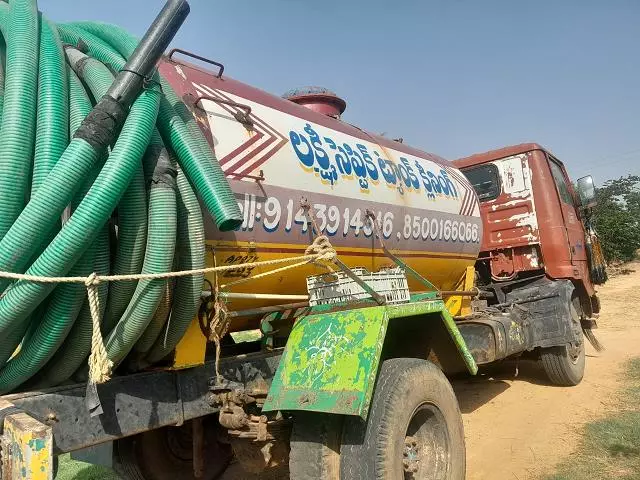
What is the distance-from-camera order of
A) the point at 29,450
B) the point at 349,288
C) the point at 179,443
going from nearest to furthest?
the point at 29,450 < the point at 349,288 < the point at 179,443

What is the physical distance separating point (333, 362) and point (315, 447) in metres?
0.42

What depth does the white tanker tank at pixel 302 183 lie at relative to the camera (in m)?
2.78

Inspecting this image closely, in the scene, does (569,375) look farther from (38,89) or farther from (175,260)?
(38,89)

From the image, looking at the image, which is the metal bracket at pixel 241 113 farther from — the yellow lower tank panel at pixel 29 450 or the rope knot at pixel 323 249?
the yellow lower tank panel at pixel 29 450

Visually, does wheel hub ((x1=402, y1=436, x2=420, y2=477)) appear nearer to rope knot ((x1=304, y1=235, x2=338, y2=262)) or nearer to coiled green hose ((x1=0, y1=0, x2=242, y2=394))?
rope knot ((x1=304, y1=235, x2=338, y2=262))

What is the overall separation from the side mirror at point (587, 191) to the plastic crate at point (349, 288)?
187 inches

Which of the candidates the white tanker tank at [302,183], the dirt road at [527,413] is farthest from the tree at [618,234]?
the white tanker tank at [302,183]

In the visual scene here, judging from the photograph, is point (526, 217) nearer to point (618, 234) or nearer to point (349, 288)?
point (349, 288)

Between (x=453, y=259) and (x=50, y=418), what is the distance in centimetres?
393

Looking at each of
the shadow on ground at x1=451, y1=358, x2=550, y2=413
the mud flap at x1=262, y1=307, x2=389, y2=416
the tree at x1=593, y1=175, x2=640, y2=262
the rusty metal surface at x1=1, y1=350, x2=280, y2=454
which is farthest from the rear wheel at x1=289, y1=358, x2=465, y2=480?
the tree at x1=593, y1=175, x2=640, y2=262

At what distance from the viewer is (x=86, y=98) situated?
215 centimetres

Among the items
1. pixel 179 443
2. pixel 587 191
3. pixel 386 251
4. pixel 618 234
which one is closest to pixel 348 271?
pixel 386 251

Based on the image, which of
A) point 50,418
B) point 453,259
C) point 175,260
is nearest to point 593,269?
point 453,259

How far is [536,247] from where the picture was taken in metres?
6.49
